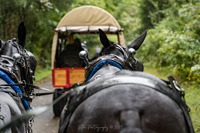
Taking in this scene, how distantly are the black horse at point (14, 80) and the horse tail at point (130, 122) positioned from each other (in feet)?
3.34

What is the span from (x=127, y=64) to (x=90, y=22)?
4679 mm

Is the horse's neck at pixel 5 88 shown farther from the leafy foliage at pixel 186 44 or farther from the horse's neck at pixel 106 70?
the leafy foliage at pixel 186 44

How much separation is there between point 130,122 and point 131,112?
0.06 m

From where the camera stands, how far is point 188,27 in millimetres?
5984

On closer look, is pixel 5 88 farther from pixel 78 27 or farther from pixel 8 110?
pixel 78 27

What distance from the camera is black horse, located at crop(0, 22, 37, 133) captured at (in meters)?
2.02

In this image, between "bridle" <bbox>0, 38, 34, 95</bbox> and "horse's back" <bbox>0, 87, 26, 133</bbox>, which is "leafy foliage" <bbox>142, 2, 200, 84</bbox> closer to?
"bridle" <bbox>0, 38, 34, 95</bbox>

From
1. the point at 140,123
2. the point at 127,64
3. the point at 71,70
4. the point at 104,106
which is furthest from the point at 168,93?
the point at 71,70

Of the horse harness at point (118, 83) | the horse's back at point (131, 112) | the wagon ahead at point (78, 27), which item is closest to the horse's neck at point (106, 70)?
the horse harness at point (118, 83)

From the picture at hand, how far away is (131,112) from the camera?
4.36 ft

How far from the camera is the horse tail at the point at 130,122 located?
4.27 ft

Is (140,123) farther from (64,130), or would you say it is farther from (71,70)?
(71,70)

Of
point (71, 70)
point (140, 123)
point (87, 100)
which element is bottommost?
point (71, 70)

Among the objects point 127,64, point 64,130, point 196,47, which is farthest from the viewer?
point 196,47
